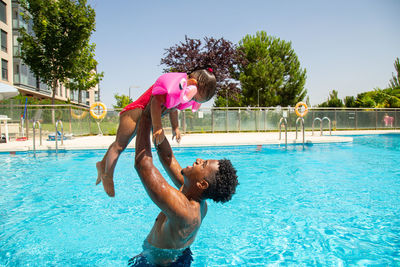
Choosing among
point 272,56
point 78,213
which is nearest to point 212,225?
point 78,213

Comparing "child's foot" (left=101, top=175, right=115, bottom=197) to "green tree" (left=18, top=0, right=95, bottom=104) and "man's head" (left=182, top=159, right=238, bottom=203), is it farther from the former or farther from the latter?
"green tree" (left=18, top=0, right=95, bottom=104)

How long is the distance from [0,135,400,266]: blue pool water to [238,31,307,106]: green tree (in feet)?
92.2

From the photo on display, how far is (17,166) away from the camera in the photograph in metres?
7.92

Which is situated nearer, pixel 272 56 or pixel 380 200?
pixel 380 200

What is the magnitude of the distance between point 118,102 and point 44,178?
6204 cm

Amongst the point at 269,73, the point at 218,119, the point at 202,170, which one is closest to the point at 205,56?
the point at 218,119

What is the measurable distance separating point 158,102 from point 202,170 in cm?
64

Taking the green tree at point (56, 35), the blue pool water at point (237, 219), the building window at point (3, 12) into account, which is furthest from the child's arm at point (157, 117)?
the building window at point (3, 12)

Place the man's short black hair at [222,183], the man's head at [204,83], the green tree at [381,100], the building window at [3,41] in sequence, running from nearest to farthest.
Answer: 1. the man's short black hair at [222,183]
2. the man's head at [204,83]
3. the building window at [3,41]
4. the green tree at [381,100]

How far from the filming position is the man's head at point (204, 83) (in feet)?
8.17

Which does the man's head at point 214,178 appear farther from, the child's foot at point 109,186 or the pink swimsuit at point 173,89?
the child's foot at point 109,186

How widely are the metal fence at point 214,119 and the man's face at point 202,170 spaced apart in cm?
1512

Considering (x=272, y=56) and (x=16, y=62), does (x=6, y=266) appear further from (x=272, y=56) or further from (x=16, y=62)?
(x=272, y=56)

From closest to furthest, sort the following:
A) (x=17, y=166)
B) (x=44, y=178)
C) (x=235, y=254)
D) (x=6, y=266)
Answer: (x=6, y=266) < (x=235, y=254) < (x=44, y=178) < (x=17, y=166)
